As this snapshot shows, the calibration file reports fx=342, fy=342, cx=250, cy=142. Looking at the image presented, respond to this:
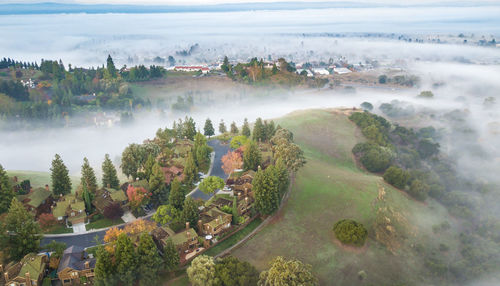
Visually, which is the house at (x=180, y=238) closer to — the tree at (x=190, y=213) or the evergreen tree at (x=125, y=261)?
the tree at (x=190, y=213)

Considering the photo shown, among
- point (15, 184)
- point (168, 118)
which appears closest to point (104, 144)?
point (168, 118)

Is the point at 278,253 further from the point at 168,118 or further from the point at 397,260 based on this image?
the point at 168,118

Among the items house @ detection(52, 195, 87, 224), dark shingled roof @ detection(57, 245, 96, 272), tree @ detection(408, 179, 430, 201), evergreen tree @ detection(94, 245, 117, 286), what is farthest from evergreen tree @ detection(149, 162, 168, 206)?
tree @ detection(408, 179, 430, 201)

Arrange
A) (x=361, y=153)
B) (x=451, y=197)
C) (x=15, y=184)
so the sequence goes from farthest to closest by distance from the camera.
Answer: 1. (x=361, y=153)
2. (x=451, y=197)
3. (x=15, y=184)

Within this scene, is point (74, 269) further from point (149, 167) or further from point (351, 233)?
point (351, 233)

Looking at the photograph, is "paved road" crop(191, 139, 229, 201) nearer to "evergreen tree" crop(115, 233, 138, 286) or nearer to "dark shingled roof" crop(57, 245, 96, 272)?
"dark shingled roof" crop(57, 245, 96, 272)

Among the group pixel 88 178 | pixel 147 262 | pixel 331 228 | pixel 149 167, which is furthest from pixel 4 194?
pixel 331 228
